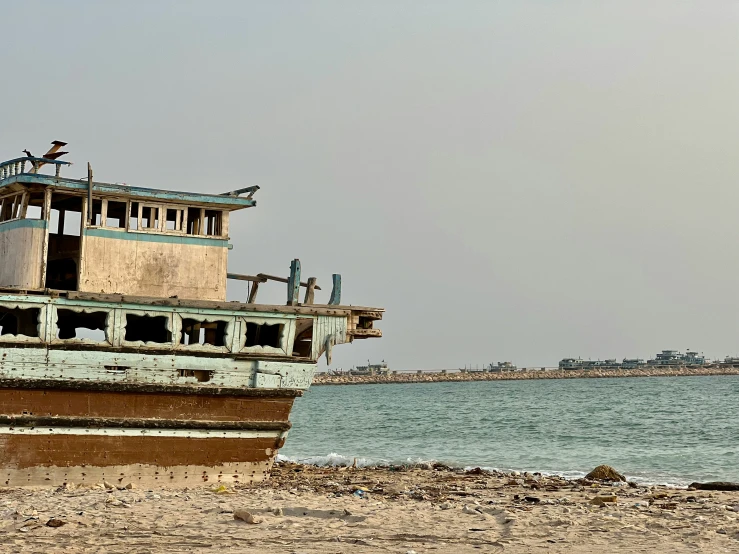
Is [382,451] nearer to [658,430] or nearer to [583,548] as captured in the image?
[658,430]

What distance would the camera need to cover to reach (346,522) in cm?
1095

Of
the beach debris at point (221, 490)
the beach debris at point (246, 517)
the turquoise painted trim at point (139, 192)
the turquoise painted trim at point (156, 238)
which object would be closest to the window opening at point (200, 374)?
the beach debris at point (221, 490)

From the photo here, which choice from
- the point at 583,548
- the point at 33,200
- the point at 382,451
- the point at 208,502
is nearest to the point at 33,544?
the point at 208,502

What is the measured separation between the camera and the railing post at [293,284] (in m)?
15.5

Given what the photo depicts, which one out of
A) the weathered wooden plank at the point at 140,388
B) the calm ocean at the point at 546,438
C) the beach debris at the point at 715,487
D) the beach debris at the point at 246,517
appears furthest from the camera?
the calm ocean at the point at 546,438

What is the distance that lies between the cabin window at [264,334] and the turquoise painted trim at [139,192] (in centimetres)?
201

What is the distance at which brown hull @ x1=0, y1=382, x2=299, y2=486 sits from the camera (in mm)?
13312

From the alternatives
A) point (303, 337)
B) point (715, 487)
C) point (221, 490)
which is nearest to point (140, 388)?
point (221, 490)

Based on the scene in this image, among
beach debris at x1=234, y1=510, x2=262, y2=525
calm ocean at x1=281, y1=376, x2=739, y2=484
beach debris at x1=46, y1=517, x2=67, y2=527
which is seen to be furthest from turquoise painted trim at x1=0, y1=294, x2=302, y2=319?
calm ocean at x1=281, y1=376, x2=739, y2=484

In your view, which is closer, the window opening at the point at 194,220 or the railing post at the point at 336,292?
the window opening at the point at 194,220

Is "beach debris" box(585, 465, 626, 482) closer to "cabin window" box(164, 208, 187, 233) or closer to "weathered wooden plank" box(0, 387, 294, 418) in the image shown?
"weathered wooden plank" box(0, 387, 294, 418)

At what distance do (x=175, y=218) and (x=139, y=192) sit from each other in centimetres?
74

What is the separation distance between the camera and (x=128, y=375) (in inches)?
546

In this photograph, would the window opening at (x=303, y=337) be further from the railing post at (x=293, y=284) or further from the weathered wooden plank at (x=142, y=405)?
the weathered wooden plank at (x=142, y=405)
